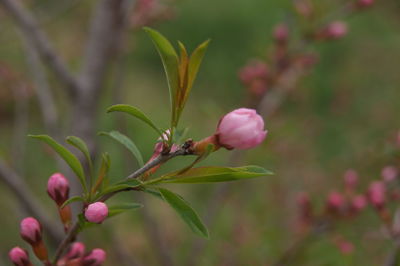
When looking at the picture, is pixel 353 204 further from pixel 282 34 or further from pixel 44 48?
pixel 44 48

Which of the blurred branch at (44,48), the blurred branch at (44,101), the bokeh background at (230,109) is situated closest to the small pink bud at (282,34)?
the bokeh background at (230,109)

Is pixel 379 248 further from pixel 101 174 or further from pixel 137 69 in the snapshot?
pixel 137 69

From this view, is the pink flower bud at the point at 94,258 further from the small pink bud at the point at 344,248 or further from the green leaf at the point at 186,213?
the small pink bud at the point at 344,248

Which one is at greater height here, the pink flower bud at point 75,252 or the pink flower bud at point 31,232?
the pink flower bud at point 31,232

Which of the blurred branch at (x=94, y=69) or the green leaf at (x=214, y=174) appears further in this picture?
the blurred branch at (x=94, y=69)

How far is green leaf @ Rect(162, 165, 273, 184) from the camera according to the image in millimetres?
504

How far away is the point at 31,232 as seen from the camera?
64 cm

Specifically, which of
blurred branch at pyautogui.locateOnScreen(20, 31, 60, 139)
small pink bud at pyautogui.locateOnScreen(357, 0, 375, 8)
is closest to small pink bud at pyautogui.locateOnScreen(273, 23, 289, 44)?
small pink bud at pyautogui.locateOnScreen(357, 0, 375, 8)

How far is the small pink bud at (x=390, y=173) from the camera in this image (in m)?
1.11

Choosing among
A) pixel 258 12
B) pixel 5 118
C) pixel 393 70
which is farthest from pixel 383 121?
pixel 5 118

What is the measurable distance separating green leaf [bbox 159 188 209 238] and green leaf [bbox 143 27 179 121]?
95mm

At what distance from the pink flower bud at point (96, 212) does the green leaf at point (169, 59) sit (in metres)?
0.13

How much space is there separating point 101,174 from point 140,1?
1.07m

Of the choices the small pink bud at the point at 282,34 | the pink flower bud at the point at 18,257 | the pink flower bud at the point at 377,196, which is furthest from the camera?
the small pink bud at the point at 282,34
